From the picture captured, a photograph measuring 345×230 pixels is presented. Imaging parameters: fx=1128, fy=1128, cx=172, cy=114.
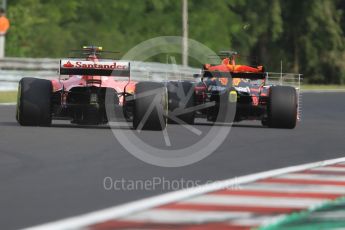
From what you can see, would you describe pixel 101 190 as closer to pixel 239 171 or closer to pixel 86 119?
pixel 239 171

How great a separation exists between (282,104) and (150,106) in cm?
361

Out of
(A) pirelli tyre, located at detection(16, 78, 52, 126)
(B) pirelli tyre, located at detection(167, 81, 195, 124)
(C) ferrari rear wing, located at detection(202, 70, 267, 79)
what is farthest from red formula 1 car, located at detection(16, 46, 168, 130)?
(C) ferrari rear wing, located at detection(202, 70, 267, 79)

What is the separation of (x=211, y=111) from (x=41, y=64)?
24.7 meters

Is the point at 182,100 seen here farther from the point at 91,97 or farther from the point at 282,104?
the point at 91,97

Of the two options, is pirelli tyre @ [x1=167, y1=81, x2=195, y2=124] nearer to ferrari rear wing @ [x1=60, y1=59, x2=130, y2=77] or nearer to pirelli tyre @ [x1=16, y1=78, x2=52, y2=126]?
ferrari rear wing @ [x1=60, y1=59, x2=130, y2=77]

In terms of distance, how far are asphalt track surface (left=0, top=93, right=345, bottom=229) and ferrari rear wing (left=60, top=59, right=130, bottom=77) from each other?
1045 millimetres

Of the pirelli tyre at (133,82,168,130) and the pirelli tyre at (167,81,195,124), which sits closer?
the pirelli tyre at (133,82,168,130)

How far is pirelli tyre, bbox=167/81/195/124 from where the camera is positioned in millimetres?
22859

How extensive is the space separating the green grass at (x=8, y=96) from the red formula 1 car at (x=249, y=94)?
12253 mm

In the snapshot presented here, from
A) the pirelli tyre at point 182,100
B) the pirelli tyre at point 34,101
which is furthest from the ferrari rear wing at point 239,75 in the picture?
the pirelli tyre at point 34,101

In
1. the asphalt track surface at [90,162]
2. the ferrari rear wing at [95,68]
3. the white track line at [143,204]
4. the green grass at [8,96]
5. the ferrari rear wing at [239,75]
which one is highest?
the ferrari rear wing at [95,68]

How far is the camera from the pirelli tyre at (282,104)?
22031 millimetres

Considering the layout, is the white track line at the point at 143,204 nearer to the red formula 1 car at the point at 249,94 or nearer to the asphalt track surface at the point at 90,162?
the asphalt track surface at the point at 90,162

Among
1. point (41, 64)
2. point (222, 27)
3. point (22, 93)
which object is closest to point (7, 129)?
point (22, 93)
